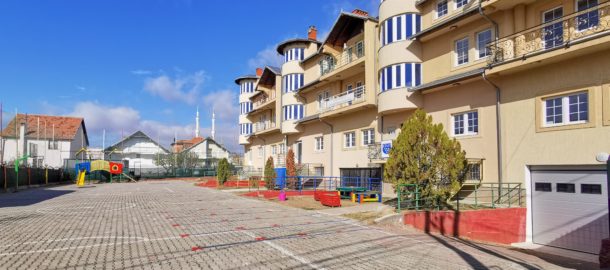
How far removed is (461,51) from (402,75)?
3243 millimetres

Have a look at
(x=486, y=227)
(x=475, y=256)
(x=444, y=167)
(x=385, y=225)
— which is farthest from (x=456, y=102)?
(x=475, y=256)

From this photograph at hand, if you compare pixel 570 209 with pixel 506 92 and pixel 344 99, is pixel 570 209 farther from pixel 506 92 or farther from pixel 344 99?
pixel 344 99

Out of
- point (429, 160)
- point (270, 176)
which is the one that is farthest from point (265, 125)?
point (429, 160)

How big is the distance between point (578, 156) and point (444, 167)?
4.30 m

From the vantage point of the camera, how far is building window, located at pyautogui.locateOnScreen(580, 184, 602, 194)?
13711 millimetres

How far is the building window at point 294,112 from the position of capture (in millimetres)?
35094

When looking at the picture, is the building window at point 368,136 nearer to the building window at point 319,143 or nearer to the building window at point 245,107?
the building window at point 319,143

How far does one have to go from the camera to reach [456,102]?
1914cm

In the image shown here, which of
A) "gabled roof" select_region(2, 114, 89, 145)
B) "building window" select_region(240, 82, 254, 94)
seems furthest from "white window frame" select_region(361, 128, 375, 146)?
"gabled roof" select_region(2, 114, 89, 145)

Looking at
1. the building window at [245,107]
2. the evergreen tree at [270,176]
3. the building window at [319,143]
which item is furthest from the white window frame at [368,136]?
the building window at [245,107]

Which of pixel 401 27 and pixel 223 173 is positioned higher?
pixel 401 27

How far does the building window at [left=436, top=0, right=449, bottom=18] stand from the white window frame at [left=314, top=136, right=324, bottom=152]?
13733 millimetres

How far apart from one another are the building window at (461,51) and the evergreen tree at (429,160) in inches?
197

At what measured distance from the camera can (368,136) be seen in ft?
85.0
